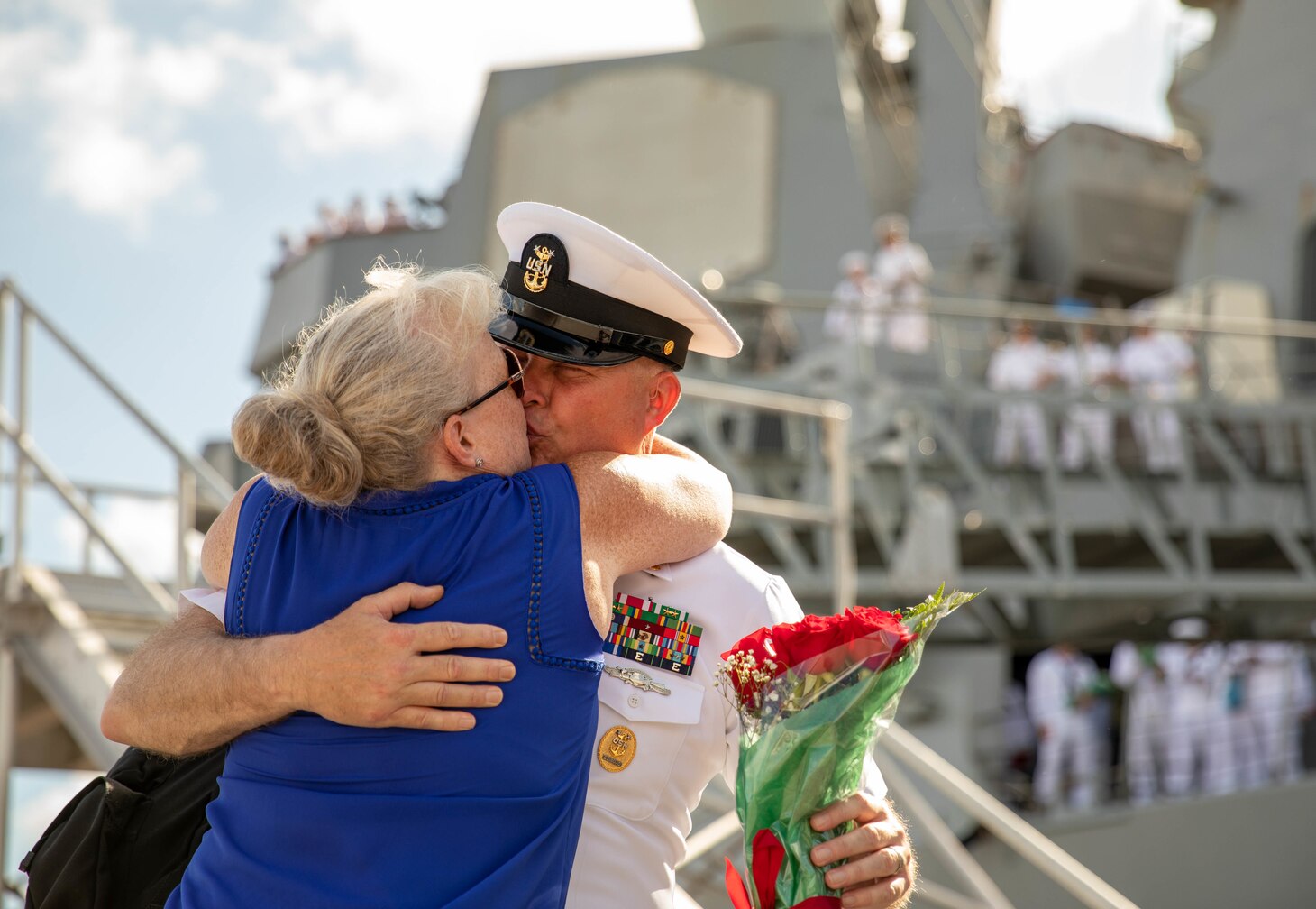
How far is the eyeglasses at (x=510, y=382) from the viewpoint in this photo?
172 cm

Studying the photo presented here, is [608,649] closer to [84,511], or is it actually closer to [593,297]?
[593,297]

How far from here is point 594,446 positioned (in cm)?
192

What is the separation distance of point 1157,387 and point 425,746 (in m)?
9.58

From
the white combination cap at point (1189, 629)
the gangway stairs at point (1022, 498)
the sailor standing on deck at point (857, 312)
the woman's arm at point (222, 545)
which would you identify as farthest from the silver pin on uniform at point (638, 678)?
the white combination cap at point (1189, 629)

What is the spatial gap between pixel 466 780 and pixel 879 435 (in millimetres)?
7669

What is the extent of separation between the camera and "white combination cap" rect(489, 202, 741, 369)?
189 centimetres

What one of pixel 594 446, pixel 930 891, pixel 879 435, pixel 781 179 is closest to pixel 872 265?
pixel 781 179

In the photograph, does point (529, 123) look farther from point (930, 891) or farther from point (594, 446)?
point (594, 446)

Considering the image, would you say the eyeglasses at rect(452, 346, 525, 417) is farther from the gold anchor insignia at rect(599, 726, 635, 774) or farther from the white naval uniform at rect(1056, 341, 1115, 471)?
the white naval uniform at rect(1056, 341, 1115, 471)

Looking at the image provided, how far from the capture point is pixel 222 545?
1858 millimetres

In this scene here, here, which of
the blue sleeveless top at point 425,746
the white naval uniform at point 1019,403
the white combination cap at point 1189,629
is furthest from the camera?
the white combination cap at point 1189,629

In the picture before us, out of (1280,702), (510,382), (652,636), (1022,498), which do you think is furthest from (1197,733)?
(510,382)

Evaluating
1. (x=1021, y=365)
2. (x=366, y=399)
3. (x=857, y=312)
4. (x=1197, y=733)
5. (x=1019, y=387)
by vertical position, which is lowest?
(x=1197, y=733)

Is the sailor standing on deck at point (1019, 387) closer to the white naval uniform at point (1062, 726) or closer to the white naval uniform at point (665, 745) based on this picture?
the white naval uniform at point (1062, 726)
